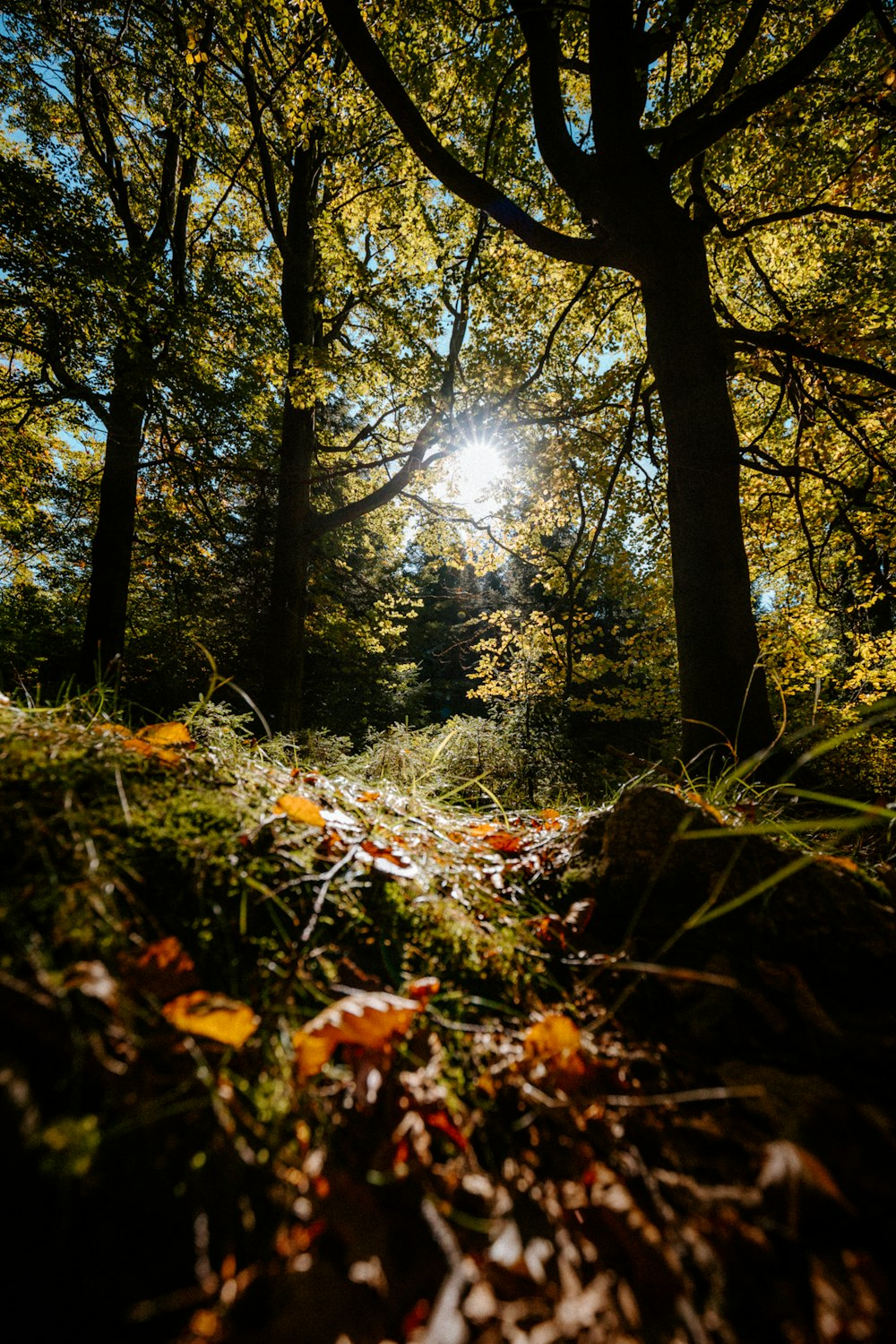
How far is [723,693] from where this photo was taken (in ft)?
8.89

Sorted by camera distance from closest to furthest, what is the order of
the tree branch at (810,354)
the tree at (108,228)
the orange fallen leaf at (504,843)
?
the orange fallen leaf at (504,843)
the tree branch at (810,354)
the tree at (108,228)

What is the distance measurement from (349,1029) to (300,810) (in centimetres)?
56

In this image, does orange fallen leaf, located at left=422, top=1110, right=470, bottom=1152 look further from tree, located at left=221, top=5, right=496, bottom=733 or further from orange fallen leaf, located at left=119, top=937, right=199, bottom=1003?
tree, located at left=221, top=5, right=496, bottom=733

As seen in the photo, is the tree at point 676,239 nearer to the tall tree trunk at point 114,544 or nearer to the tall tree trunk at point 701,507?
the tall tree trunk at point 701,507

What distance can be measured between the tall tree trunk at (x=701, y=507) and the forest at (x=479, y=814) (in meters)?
0.03

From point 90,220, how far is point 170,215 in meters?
5.20

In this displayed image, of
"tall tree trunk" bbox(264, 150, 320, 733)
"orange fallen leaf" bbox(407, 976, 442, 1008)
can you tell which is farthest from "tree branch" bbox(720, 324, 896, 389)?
"tall tree trunk" bbox(264, 150, 320, 733)

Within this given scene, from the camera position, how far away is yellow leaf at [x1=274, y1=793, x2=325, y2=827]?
125cm

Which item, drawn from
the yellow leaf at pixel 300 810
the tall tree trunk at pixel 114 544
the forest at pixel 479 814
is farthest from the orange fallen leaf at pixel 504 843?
the tall tree trunk at pixel 114 544

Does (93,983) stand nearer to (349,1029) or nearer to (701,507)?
(349,1029)

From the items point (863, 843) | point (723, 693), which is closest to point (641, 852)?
point (863, 843)

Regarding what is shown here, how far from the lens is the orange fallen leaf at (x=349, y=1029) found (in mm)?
729

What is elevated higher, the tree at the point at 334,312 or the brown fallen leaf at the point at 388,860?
the tree at the point at 334,312

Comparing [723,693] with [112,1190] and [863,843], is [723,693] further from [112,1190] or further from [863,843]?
[112,1190]
